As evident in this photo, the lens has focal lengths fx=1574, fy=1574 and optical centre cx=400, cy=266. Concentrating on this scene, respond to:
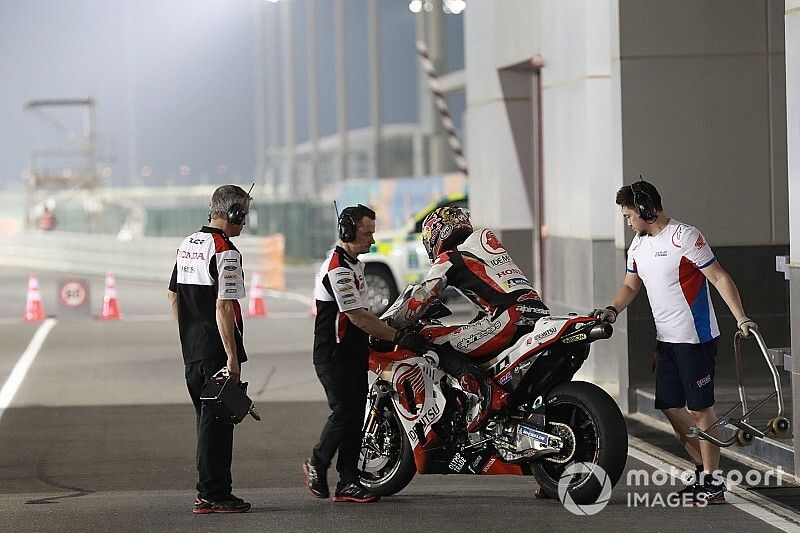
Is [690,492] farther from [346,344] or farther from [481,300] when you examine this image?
[346,344]

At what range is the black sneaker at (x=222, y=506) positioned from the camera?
9.03m

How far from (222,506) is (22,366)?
973 centimetres

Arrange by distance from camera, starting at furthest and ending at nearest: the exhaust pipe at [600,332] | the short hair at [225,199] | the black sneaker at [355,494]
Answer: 1. the black sneaker at [355,494]
2. the short hair at [225,199]
3. the exhaust pipe at [600,332]

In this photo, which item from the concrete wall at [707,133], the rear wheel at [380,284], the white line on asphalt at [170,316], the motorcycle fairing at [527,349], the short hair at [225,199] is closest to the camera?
the motorcycle fairing at [527,349]

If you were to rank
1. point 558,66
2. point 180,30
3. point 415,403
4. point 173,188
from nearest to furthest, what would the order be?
point 415,403, point 558,66, point 180,30, point 173,188

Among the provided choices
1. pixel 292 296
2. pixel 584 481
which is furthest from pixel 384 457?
pixel 292 296

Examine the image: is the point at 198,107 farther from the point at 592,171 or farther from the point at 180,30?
the point at 592,171

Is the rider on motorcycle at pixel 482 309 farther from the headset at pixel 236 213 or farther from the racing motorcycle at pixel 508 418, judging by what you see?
the headset at pixel 236 213

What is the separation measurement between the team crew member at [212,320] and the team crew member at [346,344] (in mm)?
499

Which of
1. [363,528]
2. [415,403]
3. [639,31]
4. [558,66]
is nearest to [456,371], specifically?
[415,403]

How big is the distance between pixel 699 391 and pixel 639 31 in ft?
17.1

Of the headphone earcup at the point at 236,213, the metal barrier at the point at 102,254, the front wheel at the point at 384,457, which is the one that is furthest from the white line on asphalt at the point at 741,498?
the metal barrier at the point at 102,254

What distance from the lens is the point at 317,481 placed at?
9352 millimetres

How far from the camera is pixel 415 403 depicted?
9133mm
